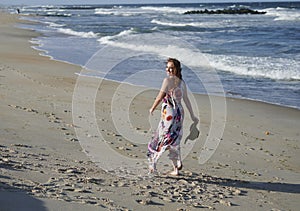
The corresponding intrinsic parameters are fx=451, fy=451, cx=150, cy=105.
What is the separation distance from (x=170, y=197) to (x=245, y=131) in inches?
147

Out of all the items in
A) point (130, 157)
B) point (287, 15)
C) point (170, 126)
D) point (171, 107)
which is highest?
point (287, 15)

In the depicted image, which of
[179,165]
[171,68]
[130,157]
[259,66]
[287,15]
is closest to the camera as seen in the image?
[171,68]

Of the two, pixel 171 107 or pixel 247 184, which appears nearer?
pixel 171 107

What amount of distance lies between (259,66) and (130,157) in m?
11.3

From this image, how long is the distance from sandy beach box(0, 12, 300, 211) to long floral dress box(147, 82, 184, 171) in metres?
0.30

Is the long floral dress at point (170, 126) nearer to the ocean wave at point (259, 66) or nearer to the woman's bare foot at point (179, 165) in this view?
the woman's bare foot at point (179, 165)

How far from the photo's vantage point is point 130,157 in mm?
5844

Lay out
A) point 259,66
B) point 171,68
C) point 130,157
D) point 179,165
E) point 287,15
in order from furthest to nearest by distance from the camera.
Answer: point 287,15, point 259,66, point 130,157, point 179,165, point 171,68

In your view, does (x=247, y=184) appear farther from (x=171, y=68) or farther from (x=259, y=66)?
(x=259, y=66)

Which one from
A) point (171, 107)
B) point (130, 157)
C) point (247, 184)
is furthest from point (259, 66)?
point (171, 107)

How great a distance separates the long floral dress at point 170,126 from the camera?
194 inches

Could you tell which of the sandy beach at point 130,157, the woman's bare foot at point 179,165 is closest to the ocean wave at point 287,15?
the sandy beach at point 130,157

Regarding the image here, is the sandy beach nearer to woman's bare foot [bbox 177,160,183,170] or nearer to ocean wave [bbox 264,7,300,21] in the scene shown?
woman's bare foot [bbox 177,160,183,170]

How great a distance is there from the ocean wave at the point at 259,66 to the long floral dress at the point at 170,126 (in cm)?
972
